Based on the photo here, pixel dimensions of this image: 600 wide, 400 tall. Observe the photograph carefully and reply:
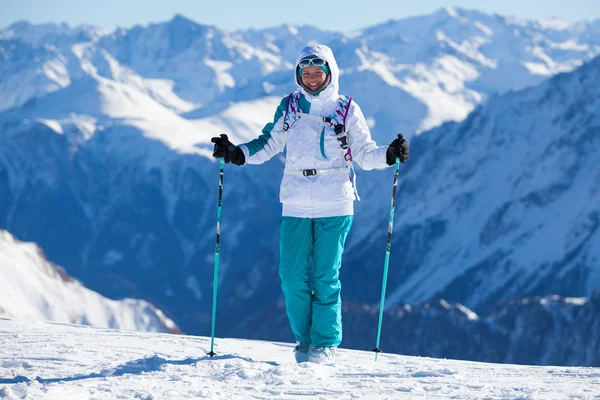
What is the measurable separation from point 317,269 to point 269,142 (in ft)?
5.19

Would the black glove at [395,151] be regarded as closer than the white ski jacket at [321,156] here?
Yes

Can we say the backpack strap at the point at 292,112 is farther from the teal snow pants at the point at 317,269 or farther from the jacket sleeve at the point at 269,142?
the teal snow pants at the point at 317,269

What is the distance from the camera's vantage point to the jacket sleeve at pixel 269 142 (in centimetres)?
1049

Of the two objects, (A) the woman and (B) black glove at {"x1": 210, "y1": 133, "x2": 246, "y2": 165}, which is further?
(B) black glove at {"x1": 210, "y1": 133, "x2": 246, "y2": 165}

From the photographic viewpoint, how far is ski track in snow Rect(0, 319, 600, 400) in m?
7.94

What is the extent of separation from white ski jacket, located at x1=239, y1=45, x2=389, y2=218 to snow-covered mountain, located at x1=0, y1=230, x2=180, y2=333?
74.0m

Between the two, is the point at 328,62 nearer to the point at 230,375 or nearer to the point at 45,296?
the point at 230,375

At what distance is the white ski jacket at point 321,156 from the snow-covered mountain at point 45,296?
7396 centimetres

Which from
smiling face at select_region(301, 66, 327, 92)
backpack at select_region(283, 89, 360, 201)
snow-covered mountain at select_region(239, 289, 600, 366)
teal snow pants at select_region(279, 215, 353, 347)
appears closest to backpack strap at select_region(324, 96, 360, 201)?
backpack at select_region(283, 89, 360, 201)

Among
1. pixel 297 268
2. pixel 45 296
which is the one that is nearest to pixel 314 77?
pixel 297 268

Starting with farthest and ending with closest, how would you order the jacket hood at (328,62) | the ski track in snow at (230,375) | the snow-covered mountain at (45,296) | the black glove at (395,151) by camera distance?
the snow-covered mountain at (45,296)
the jacket hood at (328,62)
the black glove at (395,151)
the ski track in snow at (230,375)

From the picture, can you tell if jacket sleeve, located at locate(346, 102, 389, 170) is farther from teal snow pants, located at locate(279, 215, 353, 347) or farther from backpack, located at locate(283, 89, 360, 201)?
teal snow pants, located at locate(279, 215, 353, 347)

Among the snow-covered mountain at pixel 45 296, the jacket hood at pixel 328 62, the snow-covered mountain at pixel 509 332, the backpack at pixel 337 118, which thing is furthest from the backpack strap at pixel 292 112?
the snow-covered mountain at pixel 509 332

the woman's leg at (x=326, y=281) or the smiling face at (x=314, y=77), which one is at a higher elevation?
the smiling face at (x=314, y=77)
